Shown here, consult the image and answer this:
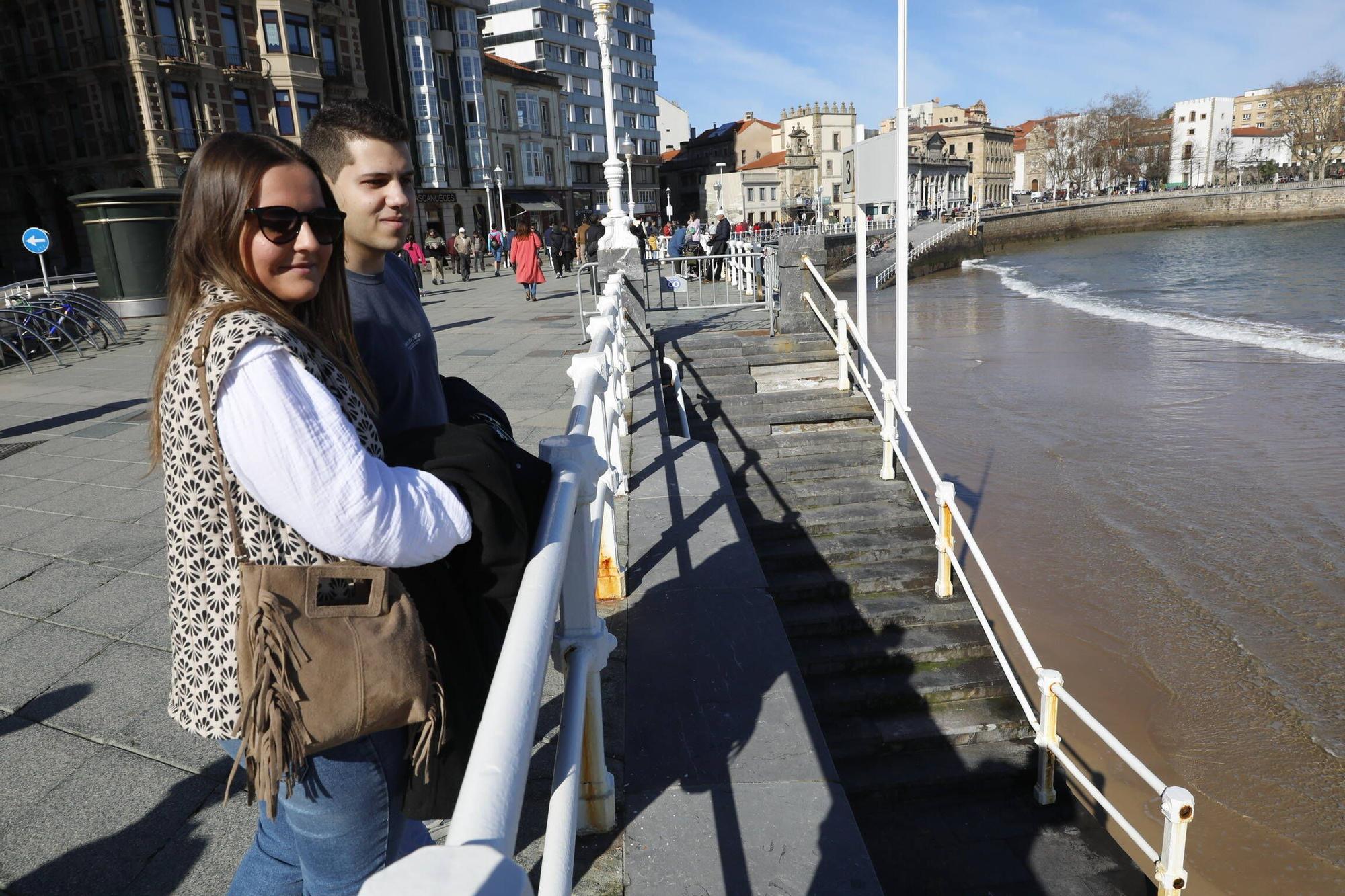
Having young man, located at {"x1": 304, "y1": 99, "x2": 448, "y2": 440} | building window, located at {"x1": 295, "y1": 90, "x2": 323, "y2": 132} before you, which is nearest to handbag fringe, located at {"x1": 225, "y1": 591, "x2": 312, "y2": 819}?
young man, located at {"x1": 304, "y1": 99, "x2": 448, "y2": 440}

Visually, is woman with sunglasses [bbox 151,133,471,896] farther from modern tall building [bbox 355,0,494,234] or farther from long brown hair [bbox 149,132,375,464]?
modern tall building [bbox 355,0,494,234]

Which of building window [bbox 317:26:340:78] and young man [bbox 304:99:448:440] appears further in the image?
building window [bbox 317:26:340:78]

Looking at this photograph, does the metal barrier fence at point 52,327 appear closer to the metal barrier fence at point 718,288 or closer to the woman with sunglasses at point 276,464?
the metal barrier fence at point 718,288

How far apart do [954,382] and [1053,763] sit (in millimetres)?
12596

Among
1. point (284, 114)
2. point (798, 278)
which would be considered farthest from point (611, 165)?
point (284, 114)

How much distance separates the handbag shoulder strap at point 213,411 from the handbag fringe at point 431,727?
32cm

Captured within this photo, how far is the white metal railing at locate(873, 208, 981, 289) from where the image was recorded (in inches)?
1554

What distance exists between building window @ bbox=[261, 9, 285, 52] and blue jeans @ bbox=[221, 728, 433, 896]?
40.0m

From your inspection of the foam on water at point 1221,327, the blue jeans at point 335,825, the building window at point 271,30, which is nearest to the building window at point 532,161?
the building window at point 271,30

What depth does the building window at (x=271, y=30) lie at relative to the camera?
1355 inches

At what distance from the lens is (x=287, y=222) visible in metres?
1.42

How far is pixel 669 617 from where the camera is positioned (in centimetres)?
382

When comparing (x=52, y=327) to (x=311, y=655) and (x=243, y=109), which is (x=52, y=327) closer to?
(x=311, y=655)

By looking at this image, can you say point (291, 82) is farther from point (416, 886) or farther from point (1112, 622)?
point (416, 886)
